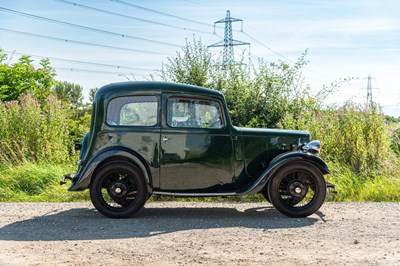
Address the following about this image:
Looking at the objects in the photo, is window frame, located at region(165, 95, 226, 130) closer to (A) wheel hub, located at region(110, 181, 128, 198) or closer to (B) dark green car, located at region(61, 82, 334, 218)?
(B) dark green car, located at region(61, 82, 334, 218)

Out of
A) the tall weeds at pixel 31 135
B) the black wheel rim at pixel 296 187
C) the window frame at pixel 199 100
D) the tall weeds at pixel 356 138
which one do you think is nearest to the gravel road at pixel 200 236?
the black wheel rim at pixel 296 187

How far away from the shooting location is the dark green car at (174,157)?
774 centimetres

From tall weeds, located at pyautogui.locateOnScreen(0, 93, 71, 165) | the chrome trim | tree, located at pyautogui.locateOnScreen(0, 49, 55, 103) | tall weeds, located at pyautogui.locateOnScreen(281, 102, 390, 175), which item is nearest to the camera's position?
the chrome trim

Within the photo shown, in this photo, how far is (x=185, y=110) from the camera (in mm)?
7961

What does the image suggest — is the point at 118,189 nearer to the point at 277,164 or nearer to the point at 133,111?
the point at 133,111

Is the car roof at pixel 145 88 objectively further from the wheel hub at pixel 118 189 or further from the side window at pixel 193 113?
the wheel hub at pixel 118 189

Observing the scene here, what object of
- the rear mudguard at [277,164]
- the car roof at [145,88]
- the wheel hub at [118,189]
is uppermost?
the car roof at [145,88]

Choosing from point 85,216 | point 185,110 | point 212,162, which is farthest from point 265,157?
point 85,216

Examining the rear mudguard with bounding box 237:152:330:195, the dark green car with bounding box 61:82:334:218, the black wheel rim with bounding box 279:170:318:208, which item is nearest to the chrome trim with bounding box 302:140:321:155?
the dark green car with bounding box 61:82:334:218

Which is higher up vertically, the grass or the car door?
the car door

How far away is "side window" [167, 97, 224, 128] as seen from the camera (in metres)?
7.91

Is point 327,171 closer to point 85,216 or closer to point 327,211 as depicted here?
point 327,211

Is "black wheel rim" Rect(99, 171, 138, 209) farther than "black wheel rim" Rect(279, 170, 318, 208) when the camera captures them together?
No

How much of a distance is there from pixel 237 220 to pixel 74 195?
3.49 m
